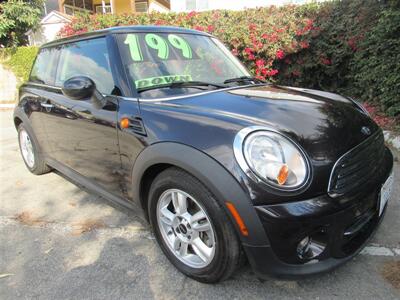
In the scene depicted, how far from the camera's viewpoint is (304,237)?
1821mm

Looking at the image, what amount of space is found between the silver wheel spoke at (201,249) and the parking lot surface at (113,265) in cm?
22

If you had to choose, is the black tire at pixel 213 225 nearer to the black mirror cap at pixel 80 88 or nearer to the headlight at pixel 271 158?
the headlight at pixel 271 158

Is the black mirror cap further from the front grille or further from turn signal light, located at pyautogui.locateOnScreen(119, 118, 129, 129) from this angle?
the front grille

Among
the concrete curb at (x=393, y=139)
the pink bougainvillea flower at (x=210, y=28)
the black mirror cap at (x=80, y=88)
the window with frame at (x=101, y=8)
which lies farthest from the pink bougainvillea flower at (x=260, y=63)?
the window with frame at (x=101, y=8)

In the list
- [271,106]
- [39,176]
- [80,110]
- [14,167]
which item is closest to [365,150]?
[271,106]

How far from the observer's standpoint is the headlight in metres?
1.80

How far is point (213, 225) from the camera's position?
197cm

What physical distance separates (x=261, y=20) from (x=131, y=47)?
17.5 ft

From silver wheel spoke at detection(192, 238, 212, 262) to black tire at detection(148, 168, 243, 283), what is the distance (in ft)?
0.19

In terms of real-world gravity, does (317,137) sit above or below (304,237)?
above

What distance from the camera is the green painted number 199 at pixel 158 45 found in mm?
2631

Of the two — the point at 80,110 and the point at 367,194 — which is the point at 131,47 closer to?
the point at 80,110

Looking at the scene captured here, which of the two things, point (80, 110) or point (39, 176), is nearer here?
point (80, 110)

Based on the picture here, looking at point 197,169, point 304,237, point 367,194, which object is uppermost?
point 197,169
